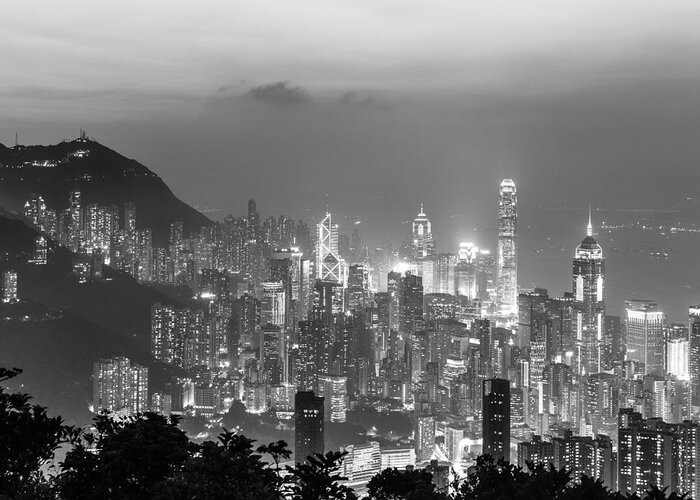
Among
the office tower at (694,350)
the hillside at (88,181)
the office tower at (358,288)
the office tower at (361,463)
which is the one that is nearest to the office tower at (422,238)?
the office tower at (358,288)

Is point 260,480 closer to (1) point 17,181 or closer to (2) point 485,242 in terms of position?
(1) point 17,181

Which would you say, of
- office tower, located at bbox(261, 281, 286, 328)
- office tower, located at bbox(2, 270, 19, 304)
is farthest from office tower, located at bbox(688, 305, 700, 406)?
office tower, located at bbox(2, 270, 19, 304)

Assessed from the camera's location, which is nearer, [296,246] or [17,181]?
[17,181]

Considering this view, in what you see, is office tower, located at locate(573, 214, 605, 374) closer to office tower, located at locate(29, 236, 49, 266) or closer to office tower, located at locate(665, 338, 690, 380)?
office tower, located at locate(665, 338, 690, 380)

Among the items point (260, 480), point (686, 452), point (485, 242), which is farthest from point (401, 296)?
point (260, 480)

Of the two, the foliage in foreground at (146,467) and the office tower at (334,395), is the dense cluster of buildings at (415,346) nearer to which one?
the office tower at (334,395)

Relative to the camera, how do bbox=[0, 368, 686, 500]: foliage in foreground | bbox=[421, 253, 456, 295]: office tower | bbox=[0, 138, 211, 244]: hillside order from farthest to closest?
bbox=[421, 253, 456, 295]: office tower
bbox=[0, 138, 211, 244]: hillside
bbox=[0, 368, 686, 500]: foliage in foreground
